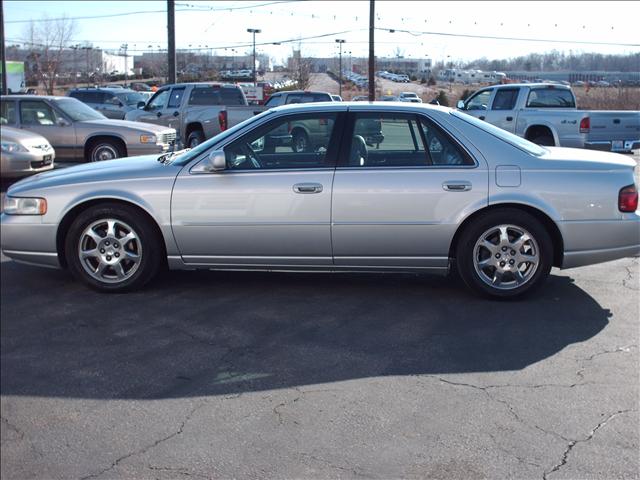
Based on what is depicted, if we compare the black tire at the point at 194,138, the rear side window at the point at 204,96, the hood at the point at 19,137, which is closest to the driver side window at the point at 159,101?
the rear side window at the point at 204,96

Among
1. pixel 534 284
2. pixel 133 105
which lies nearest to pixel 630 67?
pixel 534 284

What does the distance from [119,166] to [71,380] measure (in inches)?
98.5

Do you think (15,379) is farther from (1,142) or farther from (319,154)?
(1,142)

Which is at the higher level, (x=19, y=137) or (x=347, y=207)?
(x=19, y=137)

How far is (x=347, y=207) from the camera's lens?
5973mm

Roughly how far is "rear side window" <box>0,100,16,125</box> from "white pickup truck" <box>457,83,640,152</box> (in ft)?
27.9

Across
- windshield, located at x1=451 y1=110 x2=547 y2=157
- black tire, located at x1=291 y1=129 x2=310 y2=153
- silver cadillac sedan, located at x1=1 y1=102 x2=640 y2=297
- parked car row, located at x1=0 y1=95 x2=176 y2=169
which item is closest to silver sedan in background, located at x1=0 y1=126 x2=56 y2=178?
parked car row, located at x1=0 y1=95 x2=176 y2=169

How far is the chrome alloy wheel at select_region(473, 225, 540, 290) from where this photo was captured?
19.6 ft

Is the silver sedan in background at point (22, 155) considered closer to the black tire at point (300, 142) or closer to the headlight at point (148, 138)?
the headlight at point (148, 138)

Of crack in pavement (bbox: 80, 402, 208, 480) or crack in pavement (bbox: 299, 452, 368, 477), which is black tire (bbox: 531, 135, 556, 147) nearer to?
crack in pavement (bbox: 80, 402, 208, 480)

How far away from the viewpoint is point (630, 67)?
838 centimetres

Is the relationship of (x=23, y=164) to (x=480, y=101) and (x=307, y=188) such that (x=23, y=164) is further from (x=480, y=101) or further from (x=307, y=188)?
(x=480, y=101)

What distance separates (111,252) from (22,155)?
6973 mm

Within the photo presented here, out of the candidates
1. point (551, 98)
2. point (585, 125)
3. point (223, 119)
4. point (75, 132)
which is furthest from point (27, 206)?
point (551, 98)
